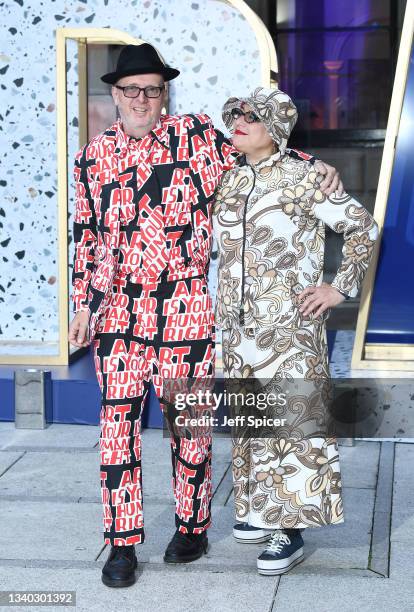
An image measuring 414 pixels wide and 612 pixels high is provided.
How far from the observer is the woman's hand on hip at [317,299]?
417 cm

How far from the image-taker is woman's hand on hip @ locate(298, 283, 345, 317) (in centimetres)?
417

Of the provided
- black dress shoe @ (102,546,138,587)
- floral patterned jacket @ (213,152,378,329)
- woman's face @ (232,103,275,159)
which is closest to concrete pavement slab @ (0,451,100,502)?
black dress shoe @ (102,546,138,587)

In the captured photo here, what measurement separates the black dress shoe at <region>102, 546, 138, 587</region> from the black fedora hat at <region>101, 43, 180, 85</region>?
5.37 feet

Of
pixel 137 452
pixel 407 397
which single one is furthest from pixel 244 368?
pixel 407 397

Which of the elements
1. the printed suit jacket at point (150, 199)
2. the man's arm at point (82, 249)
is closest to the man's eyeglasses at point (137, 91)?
the printed suit jacket at point (150, 199)

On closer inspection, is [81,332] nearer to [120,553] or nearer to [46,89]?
[120,553]

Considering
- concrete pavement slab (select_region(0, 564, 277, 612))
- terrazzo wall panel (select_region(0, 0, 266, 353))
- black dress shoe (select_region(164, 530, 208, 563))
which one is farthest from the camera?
terrazzo wall panel (select_region(0, 0, 266, 353))

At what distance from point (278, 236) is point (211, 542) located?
4.16 feet

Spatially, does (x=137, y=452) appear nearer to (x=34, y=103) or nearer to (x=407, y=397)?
(x=407, y=397)

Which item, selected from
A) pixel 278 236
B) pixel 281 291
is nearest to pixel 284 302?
pixel 281 291

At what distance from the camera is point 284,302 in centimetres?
419

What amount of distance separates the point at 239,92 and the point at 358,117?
4.48 m

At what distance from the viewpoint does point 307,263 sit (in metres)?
4.21

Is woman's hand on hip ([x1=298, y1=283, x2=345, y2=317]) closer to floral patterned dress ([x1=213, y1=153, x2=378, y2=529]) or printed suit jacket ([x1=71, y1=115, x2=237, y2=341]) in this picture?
floral patterned dress ([x1=213, y1=153, x2=378, y2=529])
